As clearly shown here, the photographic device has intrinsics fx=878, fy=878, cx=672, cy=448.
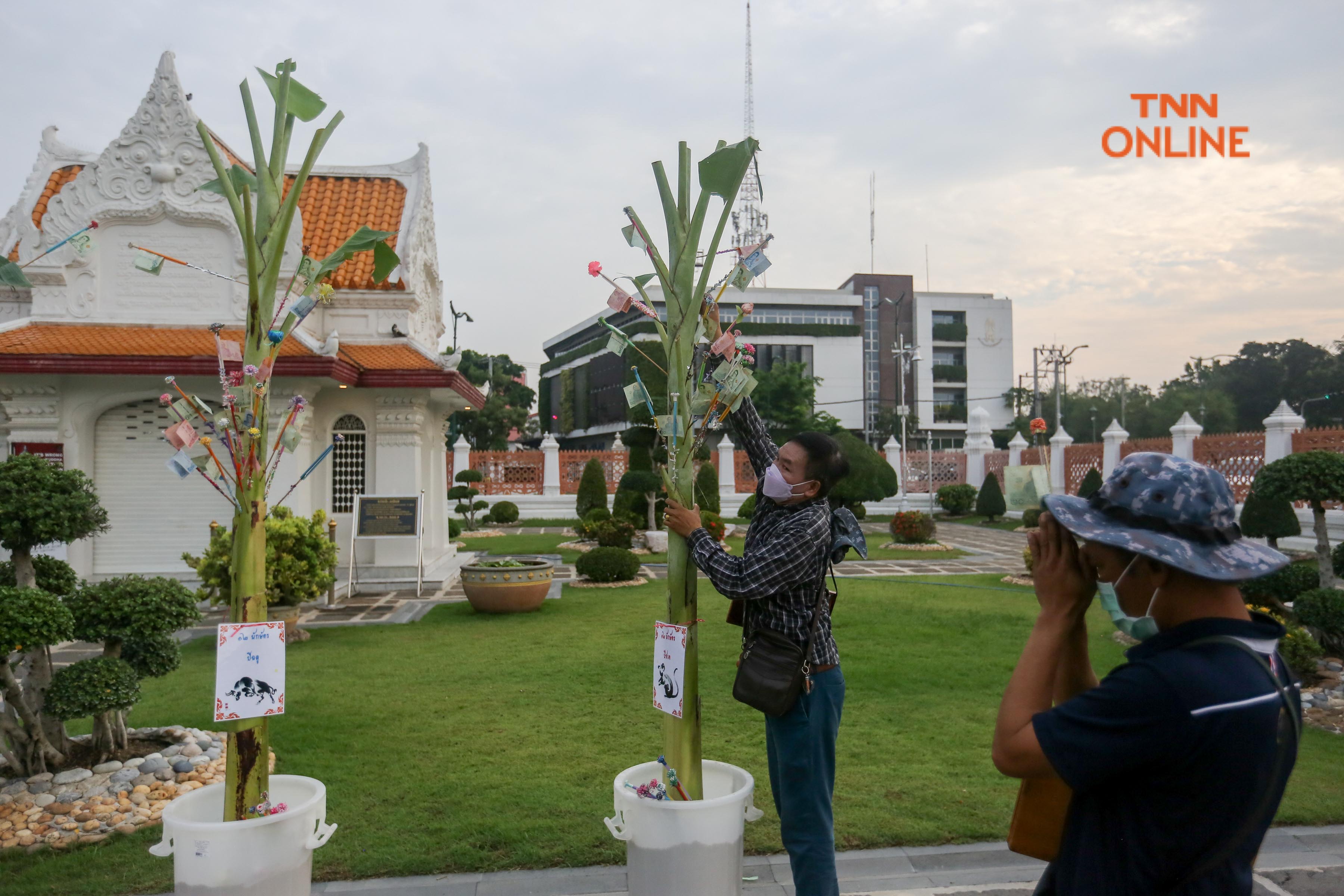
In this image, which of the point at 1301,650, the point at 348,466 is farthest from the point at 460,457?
the point at 1301,650

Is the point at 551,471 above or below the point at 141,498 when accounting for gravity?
above

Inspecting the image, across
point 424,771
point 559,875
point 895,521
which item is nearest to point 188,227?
point 424,771

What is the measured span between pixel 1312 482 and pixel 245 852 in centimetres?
773

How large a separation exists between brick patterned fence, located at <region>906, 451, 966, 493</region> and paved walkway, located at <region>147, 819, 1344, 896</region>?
88.1ft

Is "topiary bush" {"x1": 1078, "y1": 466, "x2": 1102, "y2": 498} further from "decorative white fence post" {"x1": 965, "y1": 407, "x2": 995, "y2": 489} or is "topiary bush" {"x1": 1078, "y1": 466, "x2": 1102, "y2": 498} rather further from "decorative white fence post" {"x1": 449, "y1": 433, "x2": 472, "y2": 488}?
"decorative white fence post" {"x1": 449, "y1": 433, "x2": 472, "y2": 488}

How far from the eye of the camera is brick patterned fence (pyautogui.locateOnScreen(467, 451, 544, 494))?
87.8 feet

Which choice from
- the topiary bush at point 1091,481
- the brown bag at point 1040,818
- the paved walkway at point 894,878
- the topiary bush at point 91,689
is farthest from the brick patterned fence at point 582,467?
the brown bag at point 1040,818

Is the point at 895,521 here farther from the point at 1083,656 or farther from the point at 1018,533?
the point at 1083,656

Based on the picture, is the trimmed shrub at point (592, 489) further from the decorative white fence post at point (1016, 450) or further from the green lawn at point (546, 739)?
the decorative white fence post at point (1016, 450)

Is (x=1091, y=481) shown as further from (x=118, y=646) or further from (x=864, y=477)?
(x=118, y=646)

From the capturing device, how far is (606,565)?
12.7m

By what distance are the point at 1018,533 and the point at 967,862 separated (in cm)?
2014

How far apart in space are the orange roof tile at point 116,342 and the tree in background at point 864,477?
12.1 metres

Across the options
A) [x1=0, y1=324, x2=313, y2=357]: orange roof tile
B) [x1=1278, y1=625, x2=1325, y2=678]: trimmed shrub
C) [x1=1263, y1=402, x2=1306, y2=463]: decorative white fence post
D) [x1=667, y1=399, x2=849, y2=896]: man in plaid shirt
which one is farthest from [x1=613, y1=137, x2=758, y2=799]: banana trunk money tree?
[x1=1263, y1=402, x2=1306, y2=463]: decorative white fence post
